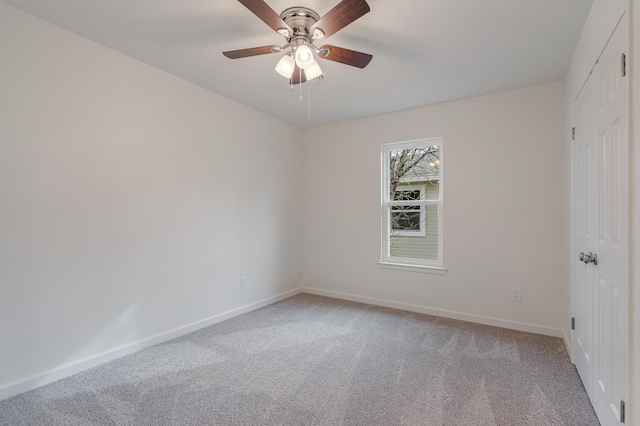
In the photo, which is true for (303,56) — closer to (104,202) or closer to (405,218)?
(104,202)

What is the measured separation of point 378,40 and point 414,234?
2380 mm

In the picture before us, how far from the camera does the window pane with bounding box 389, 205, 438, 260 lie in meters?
3.84

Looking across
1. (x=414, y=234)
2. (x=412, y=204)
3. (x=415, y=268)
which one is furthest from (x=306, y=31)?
(x=415, y=268)

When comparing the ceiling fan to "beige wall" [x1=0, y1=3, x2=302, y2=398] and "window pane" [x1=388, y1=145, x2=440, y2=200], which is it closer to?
"beige wall" [x1=0, y1=3, x2=302, y2=398]

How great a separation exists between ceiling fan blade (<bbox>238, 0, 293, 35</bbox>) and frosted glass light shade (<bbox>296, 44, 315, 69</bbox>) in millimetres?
132

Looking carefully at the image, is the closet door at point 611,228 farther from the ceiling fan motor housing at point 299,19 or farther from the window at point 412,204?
the window at point 412,204

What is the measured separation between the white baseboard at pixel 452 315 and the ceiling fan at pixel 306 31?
112 inches

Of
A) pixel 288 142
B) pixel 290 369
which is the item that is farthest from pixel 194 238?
pixel 288 142

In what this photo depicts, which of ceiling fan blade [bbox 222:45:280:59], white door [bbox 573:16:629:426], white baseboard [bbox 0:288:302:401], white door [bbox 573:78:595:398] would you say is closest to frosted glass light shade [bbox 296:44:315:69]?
ceiling fan blade [bbox 222:45:280:59]

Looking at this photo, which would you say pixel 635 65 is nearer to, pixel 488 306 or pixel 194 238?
pixel 488 306

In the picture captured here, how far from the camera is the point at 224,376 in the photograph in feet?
7.53

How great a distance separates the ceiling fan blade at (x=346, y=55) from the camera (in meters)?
2.03

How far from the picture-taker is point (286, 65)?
2131mm

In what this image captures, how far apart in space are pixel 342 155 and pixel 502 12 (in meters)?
2.56
